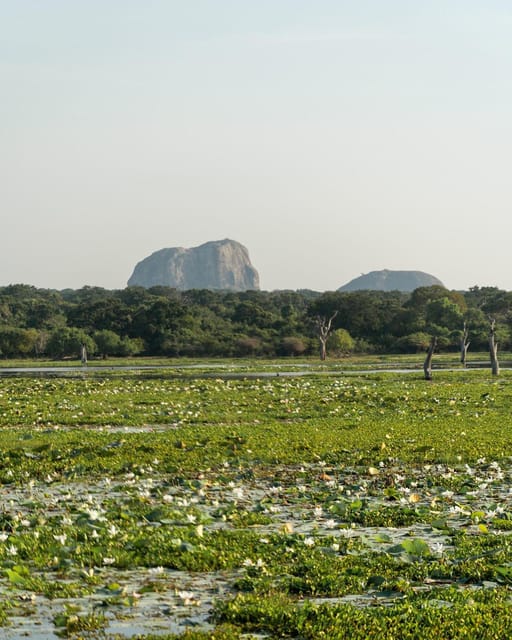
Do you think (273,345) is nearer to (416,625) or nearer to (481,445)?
(481,445)

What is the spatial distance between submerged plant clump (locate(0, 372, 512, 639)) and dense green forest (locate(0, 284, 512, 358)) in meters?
76.3

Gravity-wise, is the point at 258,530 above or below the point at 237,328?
below

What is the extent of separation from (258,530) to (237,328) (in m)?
103

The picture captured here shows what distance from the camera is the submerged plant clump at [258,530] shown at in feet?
24.6

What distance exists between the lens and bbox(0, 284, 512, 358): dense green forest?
101 meters

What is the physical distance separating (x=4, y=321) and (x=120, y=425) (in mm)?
102767

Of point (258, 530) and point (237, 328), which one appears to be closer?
point (258, 530)

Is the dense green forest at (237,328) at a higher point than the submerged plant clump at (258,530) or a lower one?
higher

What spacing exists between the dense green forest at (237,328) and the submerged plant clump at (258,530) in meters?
76.3

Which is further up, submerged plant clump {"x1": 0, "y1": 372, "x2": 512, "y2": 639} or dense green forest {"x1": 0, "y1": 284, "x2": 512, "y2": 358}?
dense green forest {"x1": 0, "y1": 284, "x2": 512, "y2": 358}

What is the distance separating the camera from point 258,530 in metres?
10.7

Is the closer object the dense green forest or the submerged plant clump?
the submerged plant clump

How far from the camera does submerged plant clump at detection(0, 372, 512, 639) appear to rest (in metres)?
7.48

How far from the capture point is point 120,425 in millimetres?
24281
